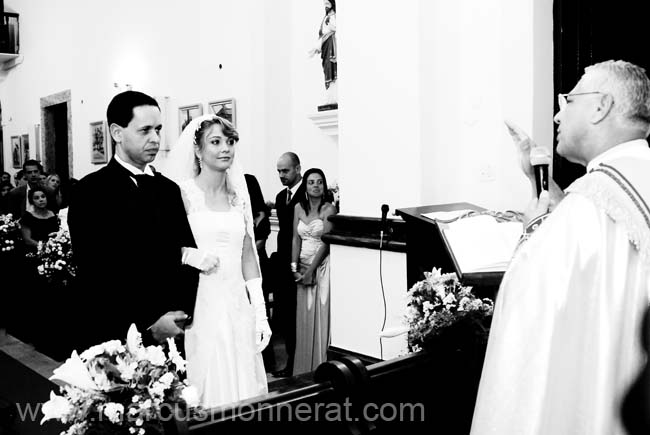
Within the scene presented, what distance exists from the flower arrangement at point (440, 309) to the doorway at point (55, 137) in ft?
44.6

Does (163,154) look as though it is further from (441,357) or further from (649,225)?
(649,225)

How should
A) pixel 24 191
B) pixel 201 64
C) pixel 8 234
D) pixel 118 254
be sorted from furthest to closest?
pixel 24 191
pixel 201 64
pixel 8 234
pixel 118 254

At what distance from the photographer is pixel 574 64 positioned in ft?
13.9

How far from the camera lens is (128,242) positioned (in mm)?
2936

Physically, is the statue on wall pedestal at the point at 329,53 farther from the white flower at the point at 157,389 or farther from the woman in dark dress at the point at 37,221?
the white flower at the point at 157,389

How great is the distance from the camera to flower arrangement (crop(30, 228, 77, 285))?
6387 mm

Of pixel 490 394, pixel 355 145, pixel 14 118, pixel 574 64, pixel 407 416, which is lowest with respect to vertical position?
pixel 407 416

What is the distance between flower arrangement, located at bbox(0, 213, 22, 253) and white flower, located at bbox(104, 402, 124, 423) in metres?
6.40

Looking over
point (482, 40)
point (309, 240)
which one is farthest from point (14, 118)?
point (482, 40)

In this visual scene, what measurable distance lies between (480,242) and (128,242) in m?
1.63

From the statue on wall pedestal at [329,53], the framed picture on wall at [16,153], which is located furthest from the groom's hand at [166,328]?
the framed picture on wall at [16,153]

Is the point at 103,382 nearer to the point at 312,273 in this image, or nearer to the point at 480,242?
the point at 480,242

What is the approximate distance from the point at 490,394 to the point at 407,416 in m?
0.44

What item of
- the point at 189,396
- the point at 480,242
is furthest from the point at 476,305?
the point at 189,396
